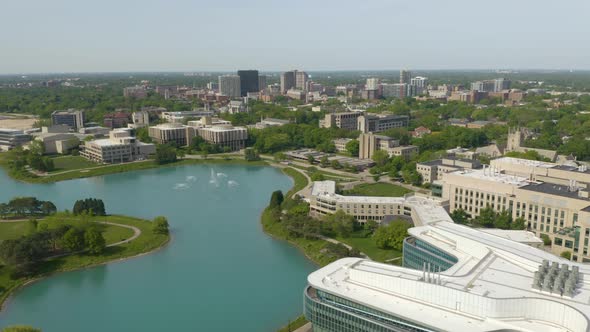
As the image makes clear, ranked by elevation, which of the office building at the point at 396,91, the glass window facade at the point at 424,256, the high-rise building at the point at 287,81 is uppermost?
the high-rise building at the point at 287,81

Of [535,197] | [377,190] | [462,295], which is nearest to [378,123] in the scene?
[377,190]

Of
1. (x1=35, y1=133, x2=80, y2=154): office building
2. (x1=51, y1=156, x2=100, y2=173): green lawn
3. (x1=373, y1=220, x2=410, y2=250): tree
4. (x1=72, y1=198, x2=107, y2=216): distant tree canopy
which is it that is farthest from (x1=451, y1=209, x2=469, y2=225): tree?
(x1=35, y1=133, x2=80, y2=154): office building

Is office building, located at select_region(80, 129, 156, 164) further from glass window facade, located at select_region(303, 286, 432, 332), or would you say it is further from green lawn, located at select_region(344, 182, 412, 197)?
glass window facade, located at select_region(303, 286, 432, 332)

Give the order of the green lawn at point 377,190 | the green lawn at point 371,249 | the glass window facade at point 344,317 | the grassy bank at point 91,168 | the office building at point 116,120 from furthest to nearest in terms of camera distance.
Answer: the office building at point 116,120
the grassy bank at point 91,168
the green lawn at point 377,190
the green lawn at point 371,249
the glass window facade at point 344,317

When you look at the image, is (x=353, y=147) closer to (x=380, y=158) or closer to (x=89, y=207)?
(x=380, y=158)

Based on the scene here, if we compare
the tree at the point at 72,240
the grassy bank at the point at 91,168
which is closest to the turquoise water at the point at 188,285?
the tree at the point at 72,240

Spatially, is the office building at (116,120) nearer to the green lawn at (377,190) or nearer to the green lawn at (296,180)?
the green lawn at (296,180)
